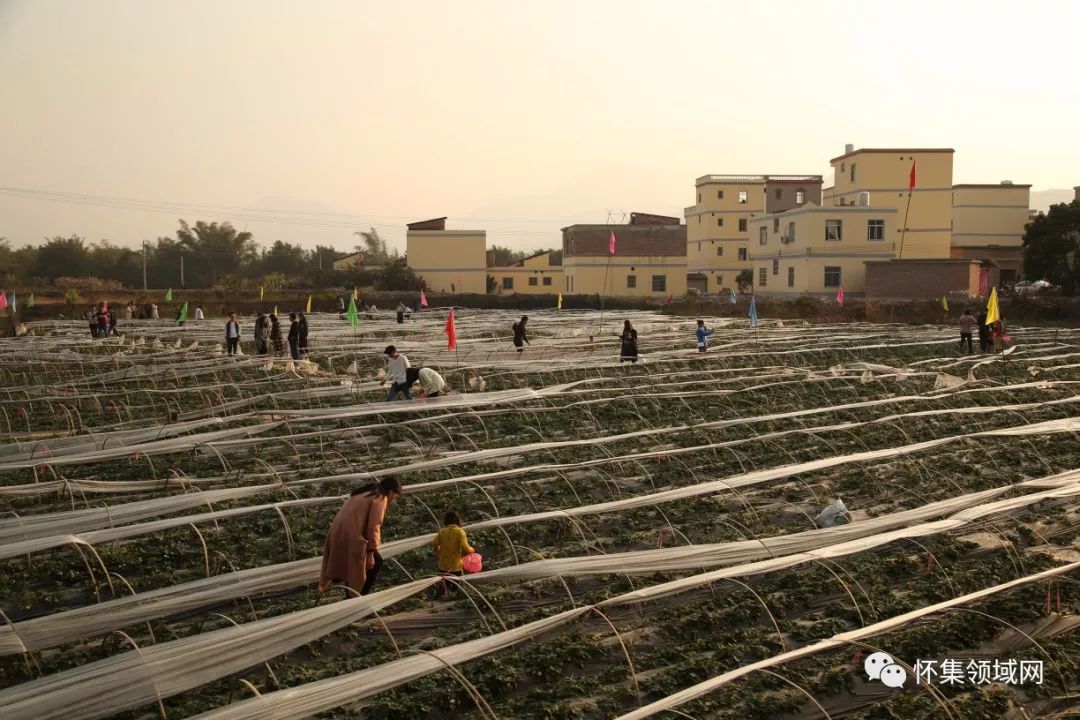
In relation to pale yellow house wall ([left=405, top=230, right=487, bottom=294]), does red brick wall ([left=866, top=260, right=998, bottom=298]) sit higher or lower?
lower

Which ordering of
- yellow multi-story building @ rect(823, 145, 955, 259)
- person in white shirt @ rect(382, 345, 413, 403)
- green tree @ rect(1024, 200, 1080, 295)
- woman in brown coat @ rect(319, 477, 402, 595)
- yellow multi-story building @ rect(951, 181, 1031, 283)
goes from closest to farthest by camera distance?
woman in brown coat @ rect(319, 477, 402, 595)
person in white shirt @ rect(382, 345, 413, 403)
green tree @ rect(1024, 200, 1080, 295)
yellow multi-story building @ rect(823, 145, 955, 259)
yellow multi-story building @ rect(951, 181, 1031, 283)

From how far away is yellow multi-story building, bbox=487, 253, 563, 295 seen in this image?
213ft

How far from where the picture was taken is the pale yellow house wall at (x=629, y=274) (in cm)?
5988

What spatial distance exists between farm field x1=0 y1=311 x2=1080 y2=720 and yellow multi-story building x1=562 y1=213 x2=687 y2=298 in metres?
43.2

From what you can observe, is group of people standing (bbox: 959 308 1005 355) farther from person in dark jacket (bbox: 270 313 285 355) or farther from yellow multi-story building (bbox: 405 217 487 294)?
yellow multi-story building (bbox: 405 217 487 294)

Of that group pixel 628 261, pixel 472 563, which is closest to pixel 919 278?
pixel 628 261

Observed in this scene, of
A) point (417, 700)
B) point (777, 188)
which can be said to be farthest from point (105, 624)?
point (777, 188)

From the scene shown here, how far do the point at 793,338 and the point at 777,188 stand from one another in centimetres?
3316

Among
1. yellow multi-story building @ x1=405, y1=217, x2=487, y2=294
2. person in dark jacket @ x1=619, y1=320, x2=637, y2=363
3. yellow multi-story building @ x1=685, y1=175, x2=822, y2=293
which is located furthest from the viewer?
yellow multi-story building @ x1=685, y1=175, x2=822, y2=293

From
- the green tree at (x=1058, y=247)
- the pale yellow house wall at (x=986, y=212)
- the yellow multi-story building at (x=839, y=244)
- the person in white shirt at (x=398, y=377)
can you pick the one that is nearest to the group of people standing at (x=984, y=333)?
the person in white shirt at (x=398, y=377)

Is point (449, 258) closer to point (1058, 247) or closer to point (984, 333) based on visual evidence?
point (1058, 247)

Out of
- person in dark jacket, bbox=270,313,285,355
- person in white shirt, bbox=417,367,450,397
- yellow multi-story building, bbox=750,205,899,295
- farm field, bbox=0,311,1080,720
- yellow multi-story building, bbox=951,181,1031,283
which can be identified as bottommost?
farm field, bbox=0,311,1080,720

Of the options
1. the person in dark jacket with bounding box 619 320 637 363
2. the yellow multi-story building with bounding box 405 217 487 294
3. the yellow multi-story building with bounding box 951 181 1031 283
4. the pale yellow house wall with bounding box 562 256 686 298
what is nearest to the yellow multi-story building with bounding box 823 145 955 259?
the yellow multi-story building with bounding box 951 181 1031 283

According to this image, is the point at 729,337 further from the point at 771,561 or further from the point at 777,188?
the point at 777,188
